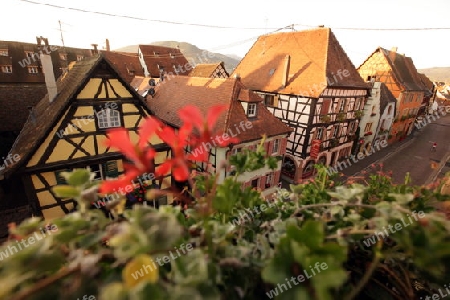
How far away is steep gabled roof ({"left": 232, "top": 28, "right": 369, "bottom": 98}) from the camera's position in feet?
46.4

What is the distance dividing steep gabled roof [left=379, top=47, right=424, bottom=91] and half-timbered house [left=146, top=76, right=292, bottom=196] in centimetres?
1986

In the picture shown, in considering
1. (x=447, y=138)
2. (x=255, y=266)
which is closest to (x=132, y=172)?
(x=255, y=266)

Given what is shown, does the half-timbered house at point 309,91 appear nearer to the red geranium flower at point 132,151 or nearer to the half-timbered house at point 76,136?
the half-timbered house at point 76,136

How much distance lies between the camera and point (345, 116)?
53.8 ft

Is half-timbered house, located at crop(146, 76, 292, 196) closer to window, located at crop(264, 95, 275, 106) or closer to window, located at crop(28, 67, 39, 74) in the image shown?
window, located at crop(264, 95, 275, 106)

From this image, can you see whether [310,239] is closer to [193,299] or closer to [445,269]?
[193,299]

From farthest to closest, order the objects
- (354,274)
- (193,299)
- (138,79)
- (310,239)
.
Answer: (138,79) < (354,274) < (310,239) < (193,299)

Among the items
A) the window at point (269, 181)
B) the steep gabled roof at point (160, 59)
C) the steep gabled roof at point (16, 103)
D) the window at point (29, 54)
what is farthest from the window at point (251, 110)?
the window at point (29, 54)

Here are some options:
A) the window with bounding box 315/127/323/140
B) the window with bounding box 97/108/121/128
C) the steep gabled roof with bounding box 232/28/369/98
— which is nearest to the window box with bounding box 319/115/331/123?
the window with bounding box 315/127/323/140

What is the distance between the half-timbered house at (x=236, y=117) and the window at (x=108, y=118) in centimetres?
374

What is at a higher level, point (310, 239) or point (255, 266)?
point (310, 239)

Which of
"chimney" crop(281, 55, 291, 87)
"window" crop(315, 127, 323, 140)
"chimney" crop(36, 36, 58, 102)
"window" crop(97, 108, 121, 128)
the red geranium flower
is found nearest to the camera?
the red geranium flower

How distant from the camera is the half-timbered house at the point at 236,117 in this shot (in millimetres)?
10945

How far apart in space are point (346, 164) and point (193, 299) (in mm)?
21616
